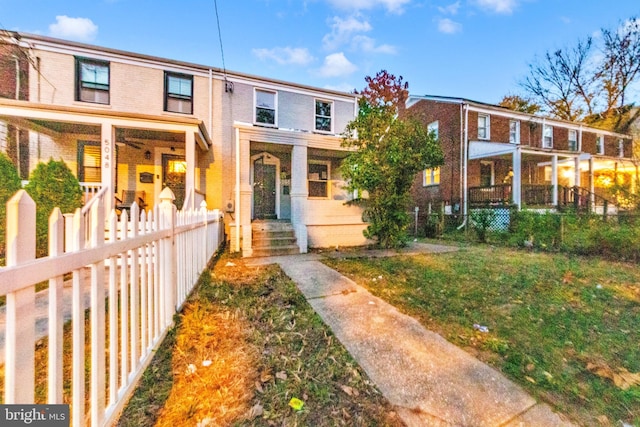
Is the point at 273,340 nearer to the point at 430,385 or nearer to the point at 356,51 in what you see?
the point at 430,385

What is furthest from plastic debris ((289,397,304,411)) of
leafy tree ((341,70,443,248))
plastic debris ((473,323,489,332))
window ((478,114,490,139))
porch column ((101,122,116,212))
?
window ((478,114,490,139))

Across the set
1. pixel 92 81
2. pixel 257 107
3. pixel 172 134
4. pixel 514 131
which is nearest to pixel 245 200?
pixel 172 134

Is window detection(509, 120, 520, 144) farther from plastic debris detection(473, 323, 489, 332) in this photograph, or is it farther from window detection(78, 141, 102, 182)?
window detection(78, 141, 102, 182)

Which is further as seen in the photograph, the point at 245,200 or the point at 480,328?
the point at 245,200

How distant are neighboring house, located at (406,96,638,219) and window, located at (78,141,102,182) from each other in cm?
1209

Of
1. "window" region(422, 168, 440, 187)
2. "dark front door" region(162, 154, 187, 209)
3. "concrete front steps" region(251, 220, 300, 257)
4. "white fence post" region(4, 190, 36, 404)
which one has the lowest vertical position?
"concrete front steps" region(251, 220, 300, 257)

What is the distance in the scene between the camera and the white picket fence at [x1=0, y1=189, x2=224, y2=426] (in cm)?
90

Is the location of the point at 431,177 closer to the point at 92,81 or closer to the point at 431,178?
the point at 431,178

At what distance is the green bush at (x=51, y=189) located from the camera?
5086 mm

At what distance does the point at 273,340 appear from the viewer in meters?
2.54

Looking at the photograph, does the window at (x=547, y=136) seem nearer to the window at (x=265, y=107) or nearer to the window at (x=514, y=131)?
the window at (x=514, y=131)

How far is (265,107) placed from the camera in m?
10.2

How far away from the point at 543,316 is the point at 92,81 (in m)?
12.3

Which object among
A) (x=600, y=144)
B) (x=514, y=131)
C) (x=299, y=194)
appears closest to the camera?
(x=299, y=194)
